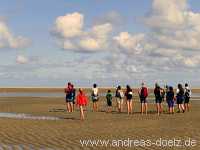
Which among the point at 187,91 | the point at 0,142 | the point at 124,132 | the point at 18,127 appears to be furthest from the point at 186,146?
the point at 187,91

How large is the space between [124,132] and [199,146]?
4345 millimetres

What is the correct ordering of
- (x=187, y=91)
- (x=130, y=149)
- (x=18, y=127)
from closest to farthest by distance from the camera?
(x=130, y=149)
(x=18, y=127)
(x=187, y=91)

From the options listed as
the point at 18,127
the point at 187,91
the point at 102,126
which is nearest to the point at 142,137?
the point at 102,126

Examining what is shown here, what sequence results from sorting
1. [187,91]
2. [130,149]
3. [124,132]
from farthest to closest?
[187,91], [124,132], [130,149]

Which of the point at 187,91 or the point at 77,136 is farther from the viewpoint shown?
the point at 187,91

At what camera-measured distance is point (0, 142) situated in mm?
14984

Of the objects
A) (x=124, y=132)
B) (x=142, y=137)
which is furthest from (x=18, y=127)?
(x=142, y=137)

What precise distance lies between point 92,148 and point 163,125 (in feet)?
23.8

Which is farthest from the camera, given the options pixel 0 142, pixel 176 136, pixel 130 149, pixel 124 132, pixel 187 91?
pixel 187 91

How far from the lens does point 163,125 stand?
20109mm

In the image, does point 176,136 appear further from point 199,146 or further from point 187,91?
point 187,91

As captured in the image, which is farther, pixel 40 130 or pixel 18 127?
pixel 18 127

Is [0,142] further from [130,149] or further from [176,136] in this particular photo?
[176,136]

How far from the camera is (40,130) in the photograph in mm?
18281
